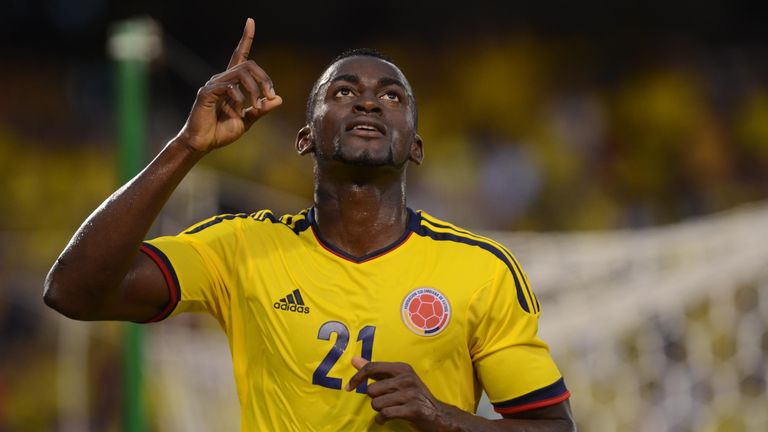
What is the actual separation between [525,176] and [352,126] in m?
6.83

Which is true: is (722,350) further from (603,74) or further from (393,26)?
(393,26)

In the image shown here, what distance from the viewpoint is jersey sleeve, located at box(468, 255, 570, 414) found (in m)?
2.41

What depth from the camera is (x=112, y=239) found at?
2.20 meters

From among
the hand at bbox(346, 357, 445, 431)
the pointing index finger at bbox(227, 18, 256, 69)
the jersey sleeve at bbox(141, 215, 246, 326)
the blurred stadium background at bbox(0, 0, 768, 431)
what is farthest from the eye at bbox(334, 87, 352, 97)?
the blurred stadium background at bbox(0, 0, 768, 431)

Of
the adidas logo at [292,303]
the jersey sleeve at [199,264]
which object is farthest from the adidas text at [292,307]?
the jersey sleeve at [199,264]

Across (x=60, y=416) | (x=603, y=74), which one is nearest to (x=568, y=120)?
→ (x=603, y=74)

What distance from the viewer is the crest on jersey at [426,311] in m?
2.40

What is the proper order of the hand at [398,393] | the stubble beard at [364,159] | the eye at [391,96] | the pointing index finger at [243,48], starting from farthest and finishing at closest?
the eye at [391,96] < the stubble beard at [364,159] < the pointing index finger at [243,48] < the hand at [398,393]

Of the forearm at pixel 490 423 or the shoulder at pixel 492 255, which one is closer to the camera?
the forearm at pixel 490 423

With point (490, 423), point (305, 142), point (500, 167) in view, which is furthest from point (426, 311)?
→ point (500, 167)

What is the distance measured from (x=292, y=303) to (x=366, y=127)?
435mm

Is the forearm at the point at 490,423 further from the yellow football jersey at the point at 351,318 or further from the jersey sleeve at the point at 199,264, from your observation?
the jersey sleeve at the point at 199,264

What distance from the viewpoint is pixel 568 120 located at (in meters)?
9.27

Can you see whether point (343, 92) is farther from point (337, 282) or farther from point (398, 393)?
point (398, 393)
